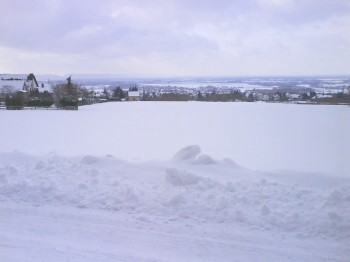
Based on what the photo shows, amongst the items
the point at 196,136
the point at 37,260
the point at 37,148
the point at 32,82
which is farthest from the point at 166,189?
the point at 32,82

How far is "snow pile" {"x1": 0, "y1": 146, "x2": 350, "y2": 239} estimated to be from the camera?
582 cm

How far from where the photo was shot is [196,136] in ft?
72.2

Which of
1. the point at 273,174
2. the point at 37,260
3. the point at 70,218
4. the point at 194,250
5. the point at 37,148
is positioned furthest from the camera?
the point at 37,148

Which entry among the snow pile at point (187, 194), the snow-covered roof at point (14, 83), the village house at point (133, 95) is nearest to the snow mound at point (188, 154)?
the snow pile at point (187, 194)

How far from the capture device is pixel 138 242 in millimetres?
5051

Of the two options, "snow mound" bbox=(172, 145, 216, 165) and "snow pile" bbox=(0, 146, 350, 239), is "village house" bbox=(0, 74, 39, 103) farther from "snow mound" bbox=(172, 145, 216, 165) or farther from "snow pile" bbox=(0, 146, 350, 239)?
"snow pile" bbox=(0, 146, 350, 239)

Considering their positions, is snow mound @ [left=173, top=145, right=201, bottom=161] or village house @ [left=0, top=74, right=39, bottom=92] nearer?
snow mound @ [left=173, top=145, right=201, bottom=161]

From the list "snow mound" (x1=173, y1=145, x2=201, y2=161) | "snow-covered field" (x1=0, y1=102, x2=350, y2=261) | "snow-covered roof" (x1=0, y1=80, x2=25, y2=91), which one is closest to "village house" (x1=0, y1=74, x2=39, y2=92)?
"snow-covered roof" (x1=0, y1=80, x2=25, y2=91)

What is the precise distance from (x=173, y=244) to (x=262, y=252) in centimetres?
114

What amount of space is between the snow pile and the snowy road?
0.30 metres

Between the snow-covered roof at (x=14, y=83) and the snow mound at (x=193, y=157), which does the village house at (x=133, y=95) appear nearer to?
the snow-covered roof at (x=14, y=83)

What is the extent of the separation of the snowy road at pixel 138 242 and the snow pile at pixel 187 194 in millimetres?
298

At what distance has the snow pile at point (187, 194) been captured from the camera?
19.1 ft

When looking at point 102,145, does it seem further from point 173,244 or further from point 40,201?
point 173,244
